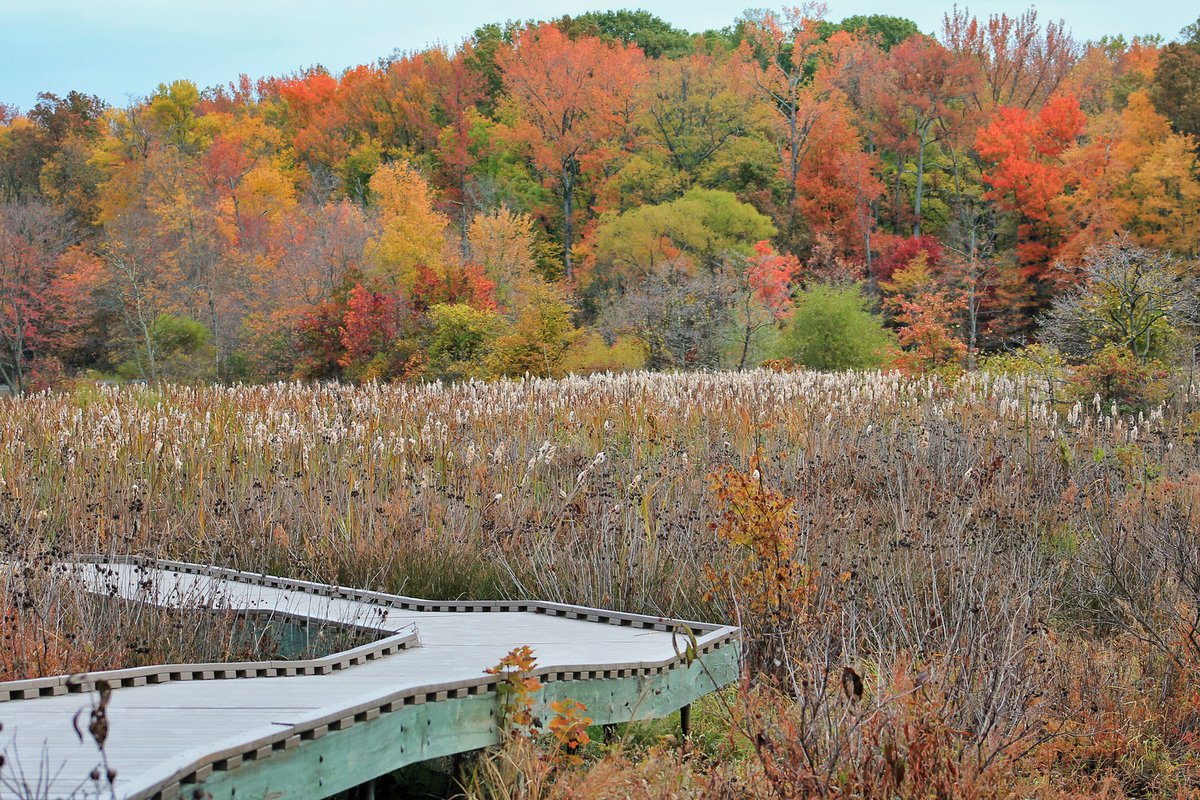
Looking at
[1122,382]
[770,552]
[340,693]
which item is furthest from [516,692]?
[1122,382]

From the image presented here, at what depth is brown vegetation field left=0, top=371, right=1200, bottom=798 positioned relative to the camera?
13.5 ft

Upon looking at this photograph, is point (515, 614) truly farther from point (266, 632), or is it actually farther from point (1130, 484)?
point (1130, 484)

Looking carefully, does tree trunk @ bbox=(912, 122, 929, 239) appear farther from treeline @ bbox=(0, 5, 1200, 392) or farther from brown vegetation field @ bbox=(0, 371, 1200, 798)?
brown vegetation field @ bbox=(0, 371, 1200, 798)

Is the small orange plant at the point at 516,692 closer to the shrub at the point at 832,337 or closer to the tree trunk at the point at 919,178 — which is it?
the shrub at the point at 832,337

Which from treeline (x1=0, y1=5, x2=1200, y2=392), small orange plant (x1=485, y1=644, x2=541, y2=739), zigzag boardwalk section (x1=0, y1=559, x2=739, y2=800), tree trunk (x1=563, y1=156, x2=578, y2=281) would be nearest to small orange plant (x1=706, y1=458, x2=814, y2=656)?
zigzag boardwalk section (x1=0, y1=559, x2=739, y2=800)

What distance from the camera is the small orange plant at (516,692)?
12.8 ft

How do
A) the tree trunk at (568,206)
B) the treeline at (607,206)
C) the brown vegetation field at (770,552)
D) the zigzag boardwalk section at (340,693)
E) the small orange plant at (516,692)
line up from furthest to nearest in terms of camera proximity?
the tree trunk at (568,206), the treeline at (607,206), the brown vegetation field at (770,552), the small orange plant at (516,692), the zigzag boardwalk section at (340,693)

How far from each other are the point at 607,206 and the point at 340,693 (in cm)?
4296

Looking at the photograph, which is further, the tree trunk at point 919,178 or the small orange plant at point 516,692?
the tree trunk at point 919,178

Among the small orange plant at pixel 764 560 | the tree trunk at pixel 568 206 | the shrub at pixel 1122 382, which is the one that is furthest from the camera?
the tree trunk at pixel 568 206

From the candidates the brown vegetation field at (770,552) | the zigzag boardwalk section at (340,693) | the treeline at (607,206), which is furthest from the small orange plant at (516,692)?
the treeline at (607,206)

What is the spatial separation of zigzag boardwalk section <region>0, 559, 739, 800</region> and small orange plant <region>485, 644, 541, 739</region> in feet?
0.15

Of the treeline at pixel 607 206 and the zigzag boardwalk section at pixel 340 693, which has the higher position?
the treeline at pixel 607 206

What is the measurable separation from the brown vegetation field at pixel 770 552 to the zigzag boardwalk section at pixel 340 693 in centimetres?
26
